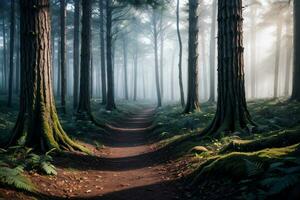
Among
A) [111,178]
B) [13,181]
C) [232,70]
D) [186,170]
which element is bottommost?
[111,178]

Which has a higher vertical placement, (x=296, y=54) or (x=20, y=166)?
(x=296, y=54)

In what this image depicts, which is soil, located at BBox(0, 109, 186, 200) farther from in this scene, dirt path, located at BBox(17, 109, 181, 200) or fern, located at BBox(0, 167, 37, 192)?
fern, located at BBox(0, 167, 37, 192)

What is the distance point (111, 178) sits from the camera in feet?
26.2

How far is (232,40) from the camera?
9508 mm

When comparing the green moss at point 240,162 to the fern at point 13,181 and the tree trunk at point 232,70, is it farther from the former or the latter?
the tree trunk at point 232,70

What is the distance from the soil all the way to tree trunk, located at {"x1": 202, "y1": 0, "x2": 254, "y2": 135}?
2.40 m

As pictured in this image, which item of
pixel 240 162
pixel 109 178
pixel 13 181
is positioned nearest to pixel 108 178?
pixel 109 178

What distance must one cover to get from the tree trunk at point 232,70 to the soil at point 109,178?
94.4 inches

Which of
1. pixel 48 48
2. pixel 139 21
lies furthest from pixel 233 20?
pixel 139 21

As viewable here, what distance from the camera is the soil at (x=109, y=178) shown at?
6273 millimetres

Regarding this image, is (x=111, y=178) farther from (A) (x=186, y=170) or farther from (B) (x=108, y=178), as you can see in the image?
(A) (x=186, y=170)

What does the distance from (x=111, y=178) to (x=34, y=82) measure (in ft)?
10.8

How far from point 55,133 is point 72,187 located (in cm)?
272

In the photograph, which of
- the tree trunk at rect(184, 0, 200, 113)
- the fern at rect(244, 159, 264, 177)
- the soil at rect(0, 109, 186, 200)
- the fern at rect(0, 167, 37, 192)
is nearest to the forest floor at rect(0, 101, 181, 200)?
the soil at rect(0, 109, 186, 200)
